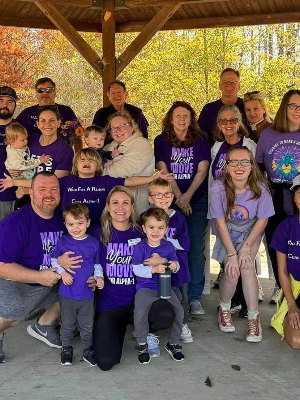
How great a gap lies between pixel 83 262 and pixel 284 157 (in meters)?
1.91

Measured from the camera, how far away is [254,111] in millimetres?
5910

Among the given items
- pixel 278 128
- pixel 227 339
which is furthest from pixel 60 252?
pixel 278 128

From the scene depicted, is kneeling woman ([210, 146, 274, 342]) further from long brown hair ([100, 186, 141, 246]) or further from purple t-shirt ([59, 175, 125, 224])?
purple t-shirt ([59, 175, 125, 224])

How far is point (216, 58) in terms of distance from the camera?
1645 cm

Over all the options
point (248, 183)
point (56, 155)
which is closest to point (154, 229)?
point (248, 183)

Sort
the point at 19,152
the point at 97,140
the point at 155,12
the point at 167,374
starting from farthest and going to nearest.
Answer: the point at 155,12, the point at 19,152, the point at 97,140, the point at 167,374

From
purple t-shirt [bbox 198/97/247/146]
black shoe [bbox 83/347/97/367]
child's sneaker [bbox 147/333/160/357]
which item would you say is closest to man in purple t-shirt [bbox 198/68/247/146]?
purple t-shirt [bbox 198/97/247/146]

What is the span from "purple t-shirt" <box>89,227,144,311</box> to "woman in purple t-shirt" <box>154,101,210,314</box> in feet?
3.36

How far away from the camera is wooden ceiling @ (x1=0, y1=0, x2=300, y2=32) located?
7625 millimetres

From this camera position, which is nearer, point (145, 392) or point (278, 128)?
point (145, 392)

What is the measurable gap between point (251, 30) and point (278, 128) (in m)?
16.2

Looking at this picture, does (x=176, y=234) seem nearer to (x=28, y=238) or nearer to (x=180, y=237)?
(x=180, y=237)

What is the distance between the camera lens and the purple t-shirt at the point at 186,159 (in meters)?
5.20

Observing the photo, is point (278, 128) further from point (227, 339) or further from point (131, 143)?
point (227, 339)
